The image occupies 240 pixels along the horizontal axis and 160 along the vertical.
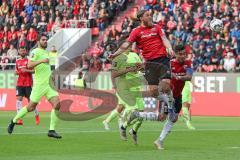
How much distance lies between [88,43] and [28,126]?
20040 mm

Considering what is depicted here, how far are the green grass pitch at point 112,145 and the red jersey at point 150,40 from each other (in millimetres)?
2036

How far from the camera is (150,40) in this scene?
18141 mm

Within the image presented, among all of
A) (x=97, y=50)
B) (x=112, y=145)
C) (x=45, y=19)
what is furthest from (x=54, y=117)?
(x=45, y=19)

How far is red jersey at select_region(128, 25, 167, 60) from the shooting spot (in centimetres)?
1808

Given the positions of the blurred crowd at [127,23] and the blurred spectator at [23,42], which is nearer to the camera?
the blurred crowd at [127,23]

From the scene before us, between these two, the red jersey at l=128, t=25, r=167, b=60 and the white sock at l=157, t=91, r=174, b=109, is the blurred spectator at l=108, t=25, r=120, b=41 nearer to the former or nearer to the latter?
the red jersey at l=128, t=25, r=167, b=60

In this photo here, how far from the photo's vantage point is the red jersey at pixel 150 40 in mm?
18078

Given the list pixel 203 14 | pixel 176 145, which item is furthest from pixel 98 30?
pixel 176 145

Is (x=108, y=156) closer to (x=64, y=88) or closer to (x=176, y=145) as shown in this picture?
(x=176, y=145)

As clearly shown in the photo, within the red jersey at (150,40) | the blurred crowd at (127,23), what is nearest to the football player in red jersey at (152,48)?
the red jersey at (150,40)

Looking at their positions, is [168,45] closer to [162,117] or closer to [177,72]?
[177,72]

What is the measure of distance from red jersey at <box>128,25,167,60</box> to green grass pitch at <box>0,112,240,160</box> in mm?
2036

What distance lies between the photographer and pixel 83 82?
38906 mm

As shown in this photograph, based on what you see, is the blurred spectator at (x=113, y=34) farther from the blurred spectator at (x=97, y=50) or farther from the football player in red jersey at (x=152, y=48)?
the football player in red jersey at (x=152, y=48)
